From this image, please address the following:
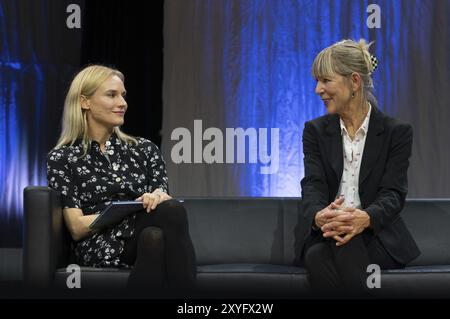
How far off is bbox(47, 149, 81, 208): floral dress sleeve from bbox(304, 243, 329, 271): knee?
83 cm

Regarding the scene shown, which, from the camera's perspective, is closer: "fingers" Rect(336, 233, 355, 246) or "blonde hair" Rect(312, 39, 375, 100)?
"fingers" Rect(336, 233, 355, 246)

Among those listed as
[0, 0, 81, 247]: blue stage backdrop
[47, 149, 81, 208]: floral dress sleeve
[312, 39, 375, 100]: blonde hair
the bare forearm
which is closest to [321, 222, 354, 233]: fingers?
[312, 39, 375, 100]: blonde hair

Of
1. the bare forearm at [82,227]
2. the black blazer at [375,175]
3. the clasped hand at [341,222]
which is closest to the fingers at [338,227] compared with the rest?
the clasped hand at [341,222]

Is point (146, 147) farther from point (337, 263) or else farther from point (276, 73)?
point (276, 73)

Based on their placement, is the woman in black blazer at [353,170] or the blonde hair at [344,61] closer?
the woman in black blazer at [353,170]

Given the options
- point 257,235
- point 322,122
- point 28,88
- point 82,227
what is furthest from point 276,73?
point 82,227

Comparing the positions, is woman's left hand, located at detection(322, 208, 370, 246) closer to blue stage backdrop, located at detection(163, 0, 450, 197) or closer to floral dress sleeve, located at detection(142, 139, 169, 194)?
Answer: floral dress sleeve, located at detection(142, 139, 169, 194)

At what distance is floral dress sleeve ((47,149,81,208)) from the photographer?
2553 mm

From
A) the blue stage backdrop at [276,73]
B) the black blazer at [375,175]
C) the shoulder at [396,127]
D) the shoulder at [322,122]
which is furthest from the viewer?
the blue stage backdrop at [276,73]

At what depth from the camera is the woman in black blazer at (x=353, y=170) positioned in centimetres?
231

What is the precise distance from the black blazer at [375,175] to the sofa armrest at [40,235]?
0.85m

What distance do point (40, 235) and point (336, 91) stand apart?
1.12 metres

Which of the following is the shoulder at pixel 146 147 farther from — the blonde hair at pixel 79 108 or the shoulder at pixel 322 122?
the shoulder at pixel 322 122

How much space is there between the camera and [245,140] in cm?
459
